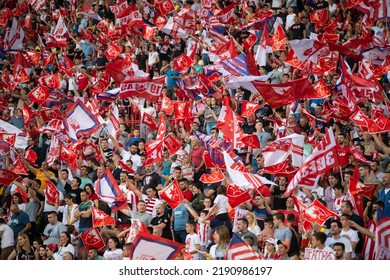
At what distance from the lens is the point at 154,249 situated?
11.2 m

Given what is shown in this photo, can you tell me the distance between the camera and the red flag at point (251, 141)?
1548cm

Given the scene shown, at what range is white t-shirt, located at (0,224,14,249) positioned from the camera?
13938mm

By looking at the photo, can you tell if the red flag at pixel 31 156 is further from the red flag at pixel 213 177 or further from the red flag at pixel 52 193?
the red flag at pixel 213 177

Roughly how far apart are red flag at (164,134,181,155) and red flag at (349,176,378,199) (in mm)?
4093

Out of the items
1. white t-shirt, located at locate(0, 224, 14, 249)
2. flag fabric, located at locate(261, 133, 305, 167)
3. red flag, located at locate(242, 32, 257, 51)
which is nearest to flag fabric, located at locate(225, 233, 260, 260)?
flag fabric, located at locate(261, 133, 305, 167)

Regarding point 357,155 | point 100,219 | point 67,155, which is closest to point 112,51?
point 67,155

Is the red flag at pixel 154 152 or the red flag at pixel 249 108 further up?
the red flag at pixel 249 108

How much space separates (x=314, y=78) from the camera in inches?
706

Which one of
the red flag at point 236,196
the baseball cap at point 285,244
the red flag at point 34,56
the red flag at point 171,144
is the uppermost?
the red flag at point 236,196

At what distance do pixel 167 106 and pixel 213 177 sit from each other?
3688 mm

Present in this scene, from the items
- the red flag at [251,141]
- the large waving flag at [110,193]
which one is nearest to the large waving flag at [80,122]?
the large waving flag at [110,193]

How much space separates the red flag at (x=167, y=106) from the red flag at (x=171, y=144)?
1.56m

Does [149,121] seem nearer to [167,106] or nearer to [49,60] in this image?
[167,106]

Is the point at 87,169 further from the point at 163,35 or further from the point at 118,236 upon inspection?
the point at 163,35
